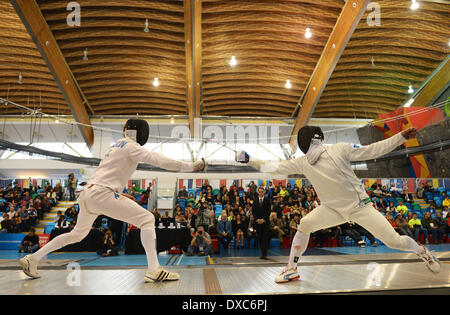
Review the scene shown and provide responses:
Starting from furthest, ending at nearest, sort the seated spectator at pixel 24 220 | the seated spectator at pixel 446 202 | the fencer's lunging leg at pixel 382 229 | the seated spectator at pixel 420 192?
1. the seated spectator at pixel 420 192
2. the seated spectator at pixel 446 202
3. the seated spectator at pixel 24 220
4. the fencer's lunging leg at pixel 382 229

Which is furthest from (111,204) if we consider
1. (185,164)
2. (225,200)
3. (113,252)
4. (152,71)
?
(152,71)

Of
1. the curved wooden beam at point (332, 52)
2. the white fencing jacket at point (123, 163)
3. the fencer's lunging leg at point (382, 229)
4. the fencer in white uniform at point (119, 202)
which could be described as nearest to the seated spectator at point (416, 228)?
the curved wooden beam at point (332, 52)

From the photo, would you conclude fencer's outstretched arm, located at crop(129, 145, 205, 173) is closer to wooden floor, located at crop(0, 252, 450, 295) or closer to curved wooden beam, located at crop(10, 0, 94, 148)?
wooden floor, located at crop(0, 252, 450, 295)

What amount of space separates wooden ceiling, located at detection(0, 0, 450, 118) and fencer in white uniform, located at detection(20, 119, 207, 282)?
8.83 m

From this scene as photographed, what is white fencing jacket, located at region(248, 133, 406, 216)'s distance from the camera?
9.11 feet

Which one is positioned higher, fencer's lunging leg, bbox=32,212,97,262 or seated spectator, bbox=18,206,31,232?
fencer's lunging leg, bbox=32,212,97,262

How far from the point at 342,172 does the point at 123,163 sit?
213 centimetres

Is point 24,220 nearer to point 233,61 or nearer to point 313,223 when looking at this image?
point 233,61

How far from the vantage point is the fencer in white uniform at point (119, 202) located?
105 inches

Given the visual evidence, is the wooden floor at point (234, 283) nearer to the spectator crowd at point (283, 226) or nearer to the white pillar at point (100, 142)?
the spectator crowd at point (283, 226)

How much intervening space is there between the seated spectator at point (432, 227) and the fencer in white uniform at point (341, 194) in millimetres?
8208

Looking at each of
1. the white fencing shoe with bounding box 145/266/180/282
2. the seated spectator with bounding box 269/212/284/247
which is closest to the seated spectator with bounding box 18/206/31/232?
the seated spectator with bounding box 269/212/284/247

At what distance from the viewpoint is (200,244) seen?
24.7 feet
